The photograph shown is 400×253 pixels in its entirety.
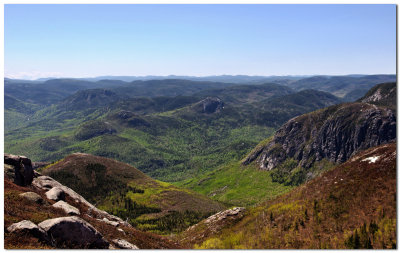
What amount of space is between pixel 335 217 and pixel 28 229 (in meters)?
41.6

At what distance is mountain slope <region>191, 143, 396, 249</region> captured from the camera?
106ft

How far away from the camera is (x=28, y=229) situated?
25297 mm

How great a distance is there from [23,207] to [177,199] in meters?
144

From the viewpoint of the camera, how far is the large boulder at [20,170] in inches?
1849

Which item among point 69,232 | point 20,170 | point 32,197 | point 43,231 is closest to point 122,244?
point 69,232

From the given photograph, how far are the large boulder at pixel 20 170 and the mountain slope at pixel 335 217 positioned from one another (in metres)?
36.8

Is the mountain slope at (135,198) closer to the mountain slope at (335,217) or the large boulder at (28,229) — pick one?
the mountain slope at (335,217)

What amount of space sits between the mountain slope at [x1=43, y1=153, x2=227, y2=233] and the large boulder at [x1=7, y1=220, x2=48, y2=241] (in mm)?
99559

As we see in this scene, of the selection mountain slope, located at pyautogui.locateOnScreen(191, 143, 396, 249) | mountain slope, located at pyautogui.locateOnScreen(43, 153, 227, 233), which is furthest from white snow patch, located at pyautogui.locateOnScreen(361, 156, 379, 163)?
mountain slope, located at pyautogui.locateOnScreen(43, 153, 227, 233)

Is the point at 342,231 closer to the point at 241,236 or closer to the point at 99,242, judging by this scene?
the point at 241,236

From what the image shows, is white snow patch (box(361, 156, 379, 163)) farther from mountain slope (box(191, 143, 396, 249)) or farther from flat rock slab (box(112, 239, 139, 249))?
flat rock slab (box(112, 239, 139, 249))

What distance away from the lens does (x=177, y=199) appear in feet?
562

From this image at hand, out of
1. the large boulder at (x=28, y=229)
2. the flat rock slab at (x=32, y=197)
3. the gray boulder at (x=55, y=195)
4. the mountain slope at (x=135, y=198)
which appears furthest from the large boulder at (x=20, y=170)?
the mountain slope at (x=135, y=198)

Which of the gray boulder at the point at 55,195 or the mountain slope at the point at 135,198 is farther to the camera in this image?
the mountain slope at the point at 135,198
